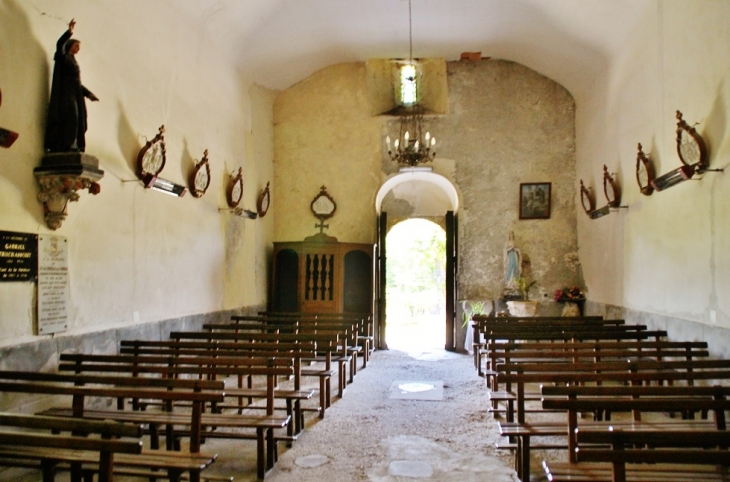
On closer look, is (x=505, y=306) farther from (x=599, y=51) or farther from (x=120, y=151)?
(x=120, y=151)

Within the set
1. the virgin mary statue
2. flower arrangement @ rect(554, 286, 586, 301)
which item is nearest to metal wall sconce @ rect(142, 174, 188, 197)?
the virgin mary statue

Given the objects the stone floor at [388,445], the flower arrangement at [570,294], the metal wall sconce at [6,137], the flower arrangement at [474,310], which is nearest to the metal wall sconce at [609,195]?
the flower arrangement at [570,294]

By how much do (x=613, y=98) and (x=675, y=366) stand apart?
5516 mm

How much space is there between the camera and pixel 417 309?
58.7ft

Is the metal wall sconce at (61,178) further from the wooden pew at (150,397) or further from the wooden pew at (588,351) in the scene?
the wooden pew at (588,351)

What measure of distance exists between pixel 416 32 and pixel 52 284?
7424 mm

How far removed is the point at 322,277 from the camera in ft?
33.5

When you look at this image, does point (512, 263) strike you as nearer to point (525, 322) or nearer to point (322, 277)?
point (525, 322)

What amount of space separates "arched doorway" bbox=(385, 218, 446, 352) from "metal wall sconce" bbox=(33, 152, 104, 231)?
1295 cm

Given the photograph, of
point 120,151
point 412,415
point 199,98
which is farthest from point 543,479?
point 199,98

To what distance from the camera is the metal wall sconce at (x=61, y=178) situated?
4590mm

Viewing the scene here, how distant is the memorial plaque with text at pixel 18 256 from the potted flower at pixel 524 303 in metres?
7.47

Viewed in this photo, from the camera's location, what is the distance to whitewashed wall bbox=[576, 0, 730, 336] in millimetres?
5434

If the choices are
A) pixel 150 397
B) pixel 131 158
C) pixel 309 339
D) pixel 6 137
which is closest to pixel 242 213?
pixel 131 158
